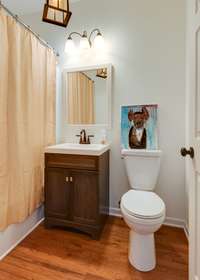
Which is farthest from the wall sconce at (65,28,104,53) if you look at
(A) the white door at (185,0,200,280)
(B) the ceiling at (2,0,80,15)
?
(A) the white door at (185,0,200,280)

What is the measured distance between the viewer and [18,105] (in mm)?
1508

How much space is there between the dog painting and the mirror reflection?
0.27 meters

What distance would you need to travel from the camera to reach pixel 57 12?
1146 millimetres

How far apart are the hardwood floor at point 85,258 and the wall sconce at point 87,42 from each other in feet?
6.82

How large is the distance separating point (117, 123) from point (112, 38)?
1004 mm

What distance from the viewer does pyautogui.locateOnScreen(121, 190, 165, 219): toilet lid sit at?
1.24m

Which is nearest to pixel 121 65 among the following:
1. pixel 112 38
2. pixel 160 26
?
pixel 112 38

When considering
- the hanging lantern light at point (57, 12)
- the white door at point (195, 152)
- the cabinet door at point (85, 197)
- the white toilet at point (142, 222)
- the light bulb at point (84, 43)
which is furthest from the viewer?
the light bulb at point (84, 43)

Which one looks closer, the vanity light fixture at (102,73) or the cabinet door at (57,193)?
the cabinet door at (57,193)

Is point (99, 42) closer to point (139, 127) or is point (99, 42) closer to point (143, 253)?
point (139, 127)

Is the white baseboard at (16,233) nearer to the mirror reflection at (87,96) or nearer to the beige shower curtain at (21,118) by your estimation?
the beige shower curtain at (21,118)

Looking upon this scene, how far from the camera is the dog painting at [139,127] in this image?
1.90 meters

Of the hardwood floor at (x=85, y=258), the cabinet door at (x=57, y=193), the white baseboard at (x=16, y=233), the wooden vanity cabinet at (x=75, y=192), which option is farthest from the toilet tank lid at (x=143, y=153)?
the white baseboard at (x=16, y=233)

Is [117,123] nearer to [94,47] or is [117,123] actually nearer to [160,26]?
[94,47]
